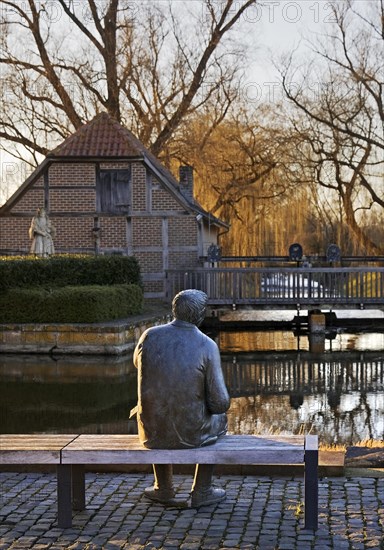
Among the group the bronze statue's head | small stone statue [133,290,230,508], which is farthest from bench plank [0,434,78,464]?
the bronze statue's head

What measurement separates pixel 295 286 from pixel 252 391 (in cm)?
946

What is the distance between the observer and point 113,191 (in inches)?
1020

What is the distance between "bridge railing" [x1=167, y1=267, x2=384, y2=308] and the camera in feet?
73.8

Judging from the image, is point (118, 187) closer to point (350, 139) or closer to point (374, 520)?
point (350, 139)

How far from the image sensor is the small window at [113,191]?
25844mm

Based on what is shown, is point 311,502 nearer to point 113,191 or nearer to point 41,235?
point 41,235

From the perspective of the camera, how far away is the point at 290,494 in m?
6.17

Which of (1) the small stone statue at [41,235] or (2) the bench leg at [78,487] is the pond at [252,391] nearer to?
(2) the bench leg at [78,487]

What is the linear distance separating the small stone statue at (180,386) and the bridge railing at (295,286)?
1662 centimetres

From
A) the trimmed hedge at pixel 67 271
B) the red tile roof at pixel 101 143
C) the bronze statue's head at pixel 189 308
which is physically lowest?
the bronze statue's head at pixel 189 308

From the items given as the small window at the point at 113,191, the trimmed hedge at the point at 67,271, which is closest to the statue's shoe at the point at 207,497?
the trimmed hedge at the point at 67,271

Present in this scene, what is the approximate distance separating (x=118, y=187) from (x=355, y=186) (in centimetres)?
1125

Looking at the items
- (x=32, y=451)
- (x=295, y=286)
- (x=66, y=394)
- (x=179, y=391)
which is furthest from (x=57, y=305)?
(x=179, y=391)

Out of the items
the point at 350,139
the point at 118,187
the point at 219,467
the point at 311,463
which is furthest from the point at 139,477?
the point at 350,139
